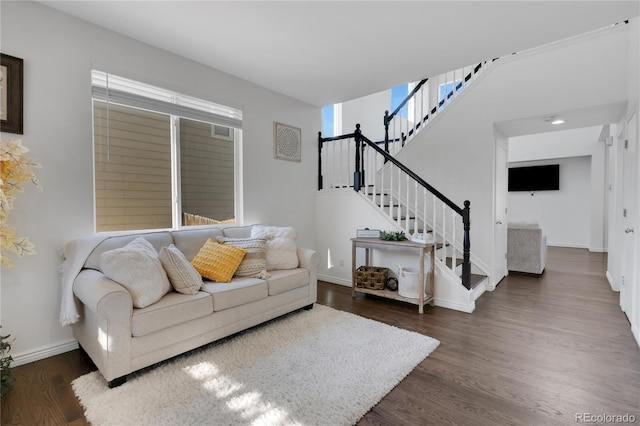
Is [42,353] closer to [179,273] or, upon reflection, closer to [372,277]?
[179,273]

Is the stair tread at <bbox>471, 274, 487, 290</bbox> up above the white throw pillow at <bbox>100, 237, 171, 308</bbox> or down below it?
below

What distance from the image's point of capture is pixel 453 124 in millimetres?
4387

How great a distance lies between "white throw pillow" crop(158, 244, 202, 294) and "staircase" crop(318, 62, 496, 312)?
238cm

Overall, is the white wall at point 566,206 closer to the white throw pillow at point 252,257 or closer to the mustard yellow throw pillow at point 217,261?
the white throw pillow at point 252,257

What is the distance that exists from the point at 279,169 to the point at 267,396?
114 inches

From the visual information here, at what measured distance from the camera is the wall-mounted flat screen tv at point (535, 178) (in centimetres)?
777

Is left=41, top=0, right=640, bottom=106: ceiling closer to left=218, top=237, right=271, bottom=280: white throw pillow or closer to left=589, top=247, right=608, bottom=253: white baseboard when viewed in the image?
left=218, top=237, right=271, bottom=280: white throw pillow

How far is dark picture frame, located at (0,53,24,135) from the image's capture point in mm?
2121

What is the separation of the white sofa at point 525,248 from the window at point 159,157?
15.1 feet

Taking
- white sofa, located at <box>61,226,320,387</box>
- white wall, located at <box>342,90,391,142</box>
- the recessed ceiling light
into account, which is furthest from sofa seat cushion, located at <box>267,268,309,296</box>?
white wall, located at <box>342,90,391,142</box>

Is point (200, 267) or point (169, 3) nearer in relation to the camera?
point (169, 3)

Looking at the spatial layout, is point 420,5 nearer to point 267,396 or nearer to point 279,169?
point 279,169

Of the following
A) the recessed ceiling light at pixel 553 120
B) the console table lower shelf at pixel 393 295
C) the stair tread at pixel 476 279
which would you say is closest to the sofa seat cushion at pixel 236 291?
the console table lower shelf at pixel 393 295

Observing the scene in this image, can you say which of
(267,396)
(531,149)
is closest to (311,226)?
(267,396)
